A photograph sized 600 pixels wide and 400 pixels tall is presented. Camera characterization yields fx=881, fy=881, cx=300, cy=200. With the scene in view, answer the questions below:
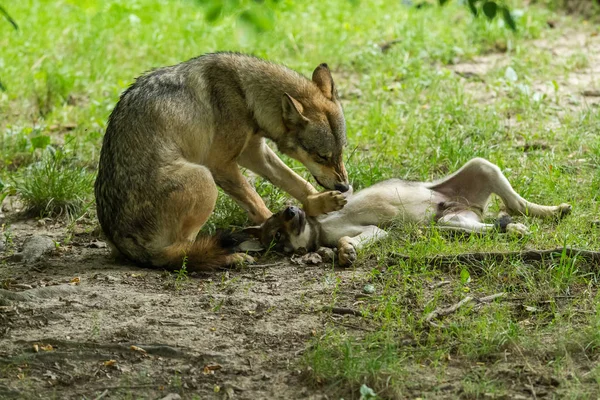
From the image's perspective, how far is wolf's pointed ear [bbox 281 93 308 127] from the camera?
21.0ft

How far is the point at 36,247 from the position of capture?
657cm

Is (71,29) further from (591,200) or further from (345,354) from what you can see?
(345,354)

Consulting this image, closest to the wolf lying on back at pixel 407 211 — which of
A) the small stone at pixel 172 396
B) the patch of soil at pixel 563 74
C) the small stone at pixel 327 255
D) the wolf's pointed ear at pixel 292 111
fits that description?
the small stone at pixel 327 255

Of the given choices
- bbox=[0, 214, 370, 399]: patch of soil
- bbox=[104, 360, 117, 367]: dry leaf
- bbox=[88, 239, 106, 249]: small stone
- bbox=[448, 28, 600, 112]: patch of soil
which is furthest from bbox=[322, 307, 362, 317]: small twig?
bbox=[448, 28, 600, 112]: patch of soil

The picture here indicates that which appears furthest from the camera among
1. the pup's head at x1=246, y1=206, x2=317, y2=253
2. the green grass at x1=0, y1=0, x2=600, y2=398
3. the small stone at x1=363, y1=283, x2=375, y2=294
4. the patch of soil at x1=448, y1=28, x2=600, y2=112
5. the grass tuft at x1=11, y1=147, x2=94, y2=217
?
the patch of soil at x1=448, y1=28, x2=600, y2=112

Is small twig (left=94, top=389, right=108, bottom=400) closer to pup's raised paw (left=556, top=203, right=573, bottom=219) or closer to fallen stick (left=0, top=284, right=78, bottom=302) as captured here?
fallen stick (left=0, top=284, right=78, bottom=302)

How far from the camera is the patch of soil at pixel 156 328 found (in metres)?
4.46

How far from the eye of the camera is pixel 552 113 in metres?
8.92

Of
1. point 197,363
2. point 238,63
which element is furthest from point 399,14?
point 197,363

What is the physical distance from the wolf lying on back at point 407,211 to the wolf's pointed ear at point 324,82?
801mm

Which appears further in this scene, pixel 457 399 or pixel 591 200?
pixel 591 200

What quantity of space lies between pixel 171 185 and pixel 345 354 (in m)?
2.18

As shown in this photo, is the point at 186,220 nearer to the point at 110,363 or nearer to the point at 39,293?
the point at 39,293

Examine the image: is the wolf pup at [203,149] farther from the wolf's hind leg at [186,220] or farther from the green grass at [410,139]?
the green grass at [410,139]
